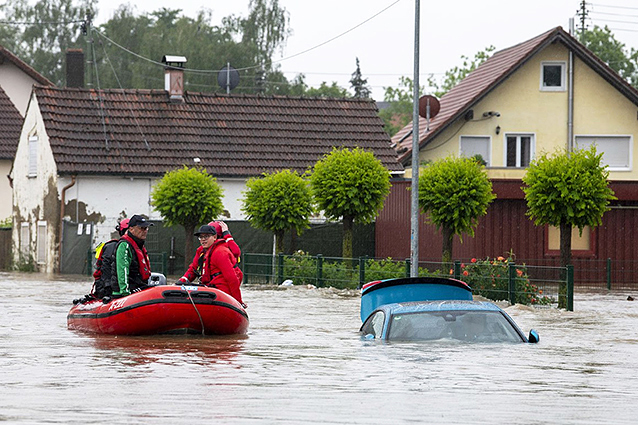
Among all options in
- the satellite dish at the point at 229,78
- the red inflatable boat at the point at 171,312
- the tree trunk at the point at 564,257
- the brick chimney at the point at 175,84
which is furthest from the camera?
the satellite dish at the point at 229,78

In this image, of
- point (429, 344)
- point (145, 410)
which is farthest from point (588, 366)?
point (145, 410)

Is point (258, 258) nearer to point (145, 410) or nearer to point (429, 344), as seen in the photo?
point (429, 344)

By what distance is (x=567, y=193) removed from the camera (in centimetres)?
2717

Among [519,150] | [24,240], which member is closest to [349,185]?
[519,150]

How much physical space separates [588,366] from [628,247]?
2411 centimetres

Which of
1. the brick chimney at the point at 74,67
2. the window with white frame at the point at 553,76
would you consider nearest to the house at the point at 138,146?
the brick chimney at the point at 74,67

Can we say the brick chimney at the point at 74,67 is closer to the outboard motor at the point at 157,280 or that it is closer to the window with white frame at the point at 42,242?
the window with white frame at the point at 42,242

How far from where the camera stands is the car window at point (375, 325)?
16.8m

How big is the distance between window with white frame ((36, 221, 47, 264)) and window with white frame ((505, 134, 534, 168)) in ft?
54.4

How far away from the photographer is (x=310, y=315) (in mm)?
24578

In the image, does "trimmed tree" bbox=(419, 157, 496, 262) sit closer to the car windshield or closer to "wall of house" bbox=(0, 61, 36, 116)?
the car windshield

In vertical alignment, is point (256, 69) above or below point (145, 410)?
above

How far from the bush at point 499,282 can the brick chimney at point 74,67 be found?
2875 cm

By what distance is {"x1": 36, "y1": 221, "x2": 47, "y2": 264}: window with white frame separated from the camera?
144ft
